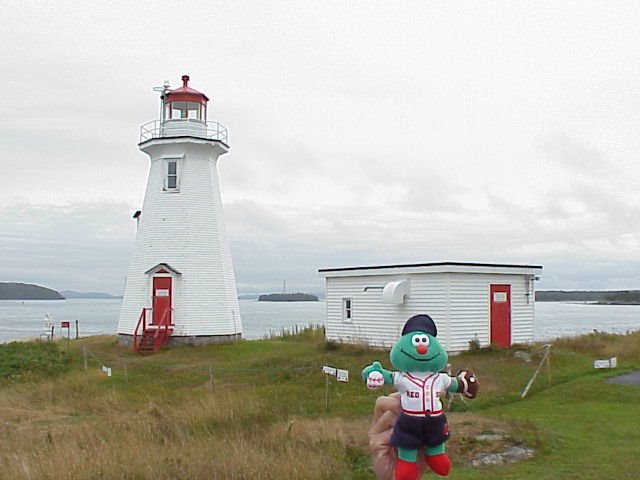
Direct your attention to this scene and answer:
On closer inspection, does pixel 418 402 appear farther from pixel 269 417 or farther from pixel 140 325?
pixel 140 325

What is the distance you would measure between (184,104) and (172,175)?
2.63 meters

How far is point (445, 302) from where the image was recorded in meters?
20.8

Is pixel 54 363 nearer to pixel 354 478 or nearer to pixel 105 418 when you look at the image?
pixel 105 418

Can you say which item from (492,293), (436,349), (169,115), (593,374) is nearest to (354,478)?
(436,349)

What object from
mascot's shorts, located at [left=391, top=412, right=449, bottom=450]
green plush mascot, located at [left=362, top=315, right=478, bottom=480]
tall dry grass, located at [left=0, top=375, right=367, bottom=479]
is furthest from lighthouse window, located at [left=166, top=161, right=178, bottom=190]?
mascot's shorts, located at [left=391, top=412, right=449, bottom=450]

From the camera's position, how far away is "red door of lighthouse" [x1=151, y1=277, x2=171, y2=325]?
26.2 meters

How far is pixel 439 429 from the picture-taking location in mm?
6801

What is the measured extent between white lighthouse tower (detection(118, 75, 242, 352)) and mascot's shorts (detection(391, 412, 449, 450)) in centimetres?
1978

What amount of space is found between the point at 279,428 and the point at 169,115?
18423 mm

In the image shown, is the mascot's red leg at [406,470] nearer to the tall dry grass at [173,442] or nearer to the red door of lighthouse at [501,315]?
the tall dry grass at [173,442]

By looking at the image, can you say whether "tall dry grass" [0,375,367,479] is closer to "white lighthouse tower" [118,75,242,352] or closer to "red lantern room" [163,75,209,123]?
"white lighthouse tower" [118,75,242,352]

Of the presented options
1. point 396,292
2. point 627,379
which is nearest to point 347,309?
point 396,292

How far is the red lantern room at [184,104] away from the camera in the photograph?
1064 inches

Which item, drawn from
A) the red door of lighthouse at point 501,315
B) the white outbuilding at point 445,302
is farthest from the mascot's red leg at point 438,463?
the red door of lighthouse at point 501,315
